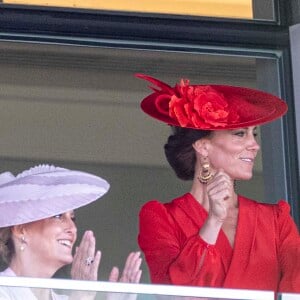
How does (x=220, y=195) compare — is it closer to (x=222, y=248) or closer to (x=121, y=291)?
(x=222, y=248)

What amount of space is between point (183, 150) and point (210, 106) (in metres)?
0.14

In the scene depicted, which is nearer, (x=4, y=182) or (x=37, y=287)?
(x=37, y=287)

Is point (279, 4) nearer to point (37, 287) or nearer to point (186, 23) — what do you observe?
point (186, 23)

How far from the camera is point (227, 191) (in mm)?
2996

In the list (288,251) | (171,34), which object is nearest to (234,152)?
(288,251)

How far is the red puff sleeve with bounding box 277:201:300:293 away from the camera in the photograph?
9.64 feet

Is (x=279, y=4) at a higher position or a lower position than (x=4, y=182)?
higher

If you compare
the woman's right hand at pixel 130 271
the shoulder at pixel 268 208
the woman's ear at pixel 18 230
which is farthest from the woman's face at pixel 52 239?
the shoulder at pixel 268 208

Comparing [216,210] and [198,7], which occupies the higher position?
[198,7]

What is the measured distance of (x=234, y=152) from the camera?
3004 mm

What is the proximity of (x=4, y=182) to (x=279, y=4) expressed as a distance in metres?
0.92

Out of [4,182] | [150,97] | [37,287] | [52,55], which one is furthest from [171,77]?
[37,287]

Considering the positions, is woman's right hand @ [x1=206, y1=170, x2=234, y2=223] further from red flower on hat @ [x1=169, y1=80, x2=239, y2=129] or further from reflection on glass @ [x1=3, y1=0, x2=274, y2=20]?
reflection on glass @ [x1=3, y1=0, x2=274, y2=20]

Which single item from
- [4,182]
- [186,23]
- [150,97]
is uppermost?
[186,23]
